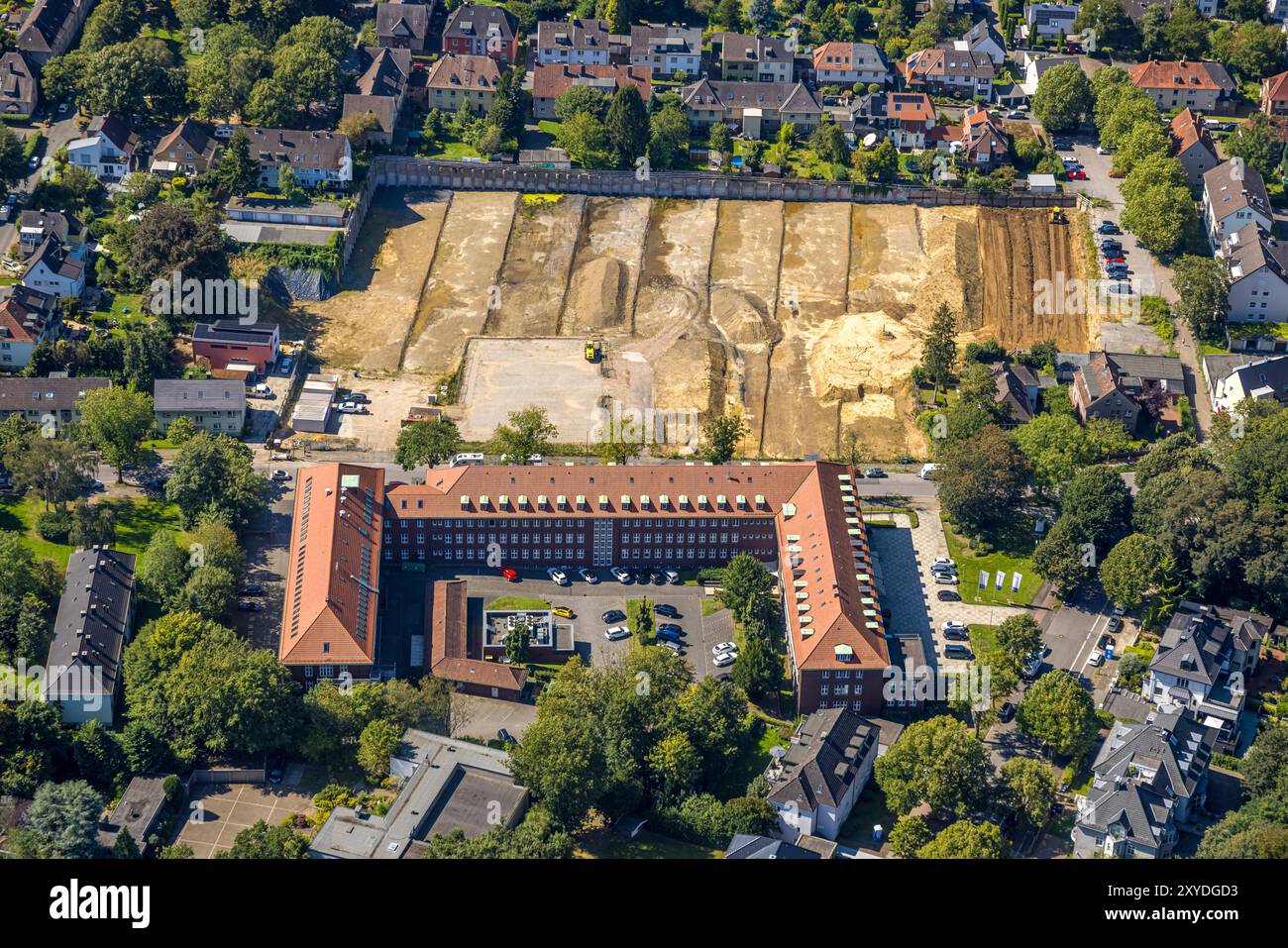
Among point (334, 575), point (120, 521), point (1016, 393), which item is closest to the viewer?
point (334, 575)

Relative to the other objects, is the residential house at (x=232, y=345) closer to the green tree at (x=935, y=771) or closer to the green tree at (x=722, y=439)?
the green tree at (x=722, y=439)

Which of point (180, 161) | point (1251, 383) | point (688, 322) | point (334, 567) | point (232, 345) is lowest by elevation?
point (334, 567)

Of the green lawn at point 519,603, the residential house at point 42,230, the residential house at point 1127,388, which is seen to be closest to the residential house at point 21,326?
the residential house at point 42,230

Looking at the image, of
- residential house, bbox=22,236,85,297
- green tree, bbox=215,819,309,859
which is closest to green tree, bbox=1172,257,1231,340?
green tree, bbox=215,819,309,859

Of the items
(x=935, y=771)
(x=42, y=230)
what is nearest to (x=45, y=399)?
(x=42, y=230)

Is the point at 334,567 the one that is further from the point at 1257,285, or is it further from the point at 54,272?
the point at 1257,285

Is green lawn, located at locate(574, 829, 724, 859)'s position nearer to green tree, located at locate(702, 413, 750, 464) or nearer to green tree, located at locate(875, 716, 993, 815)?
green tree, located at locate(875, 716, 993, 815)
